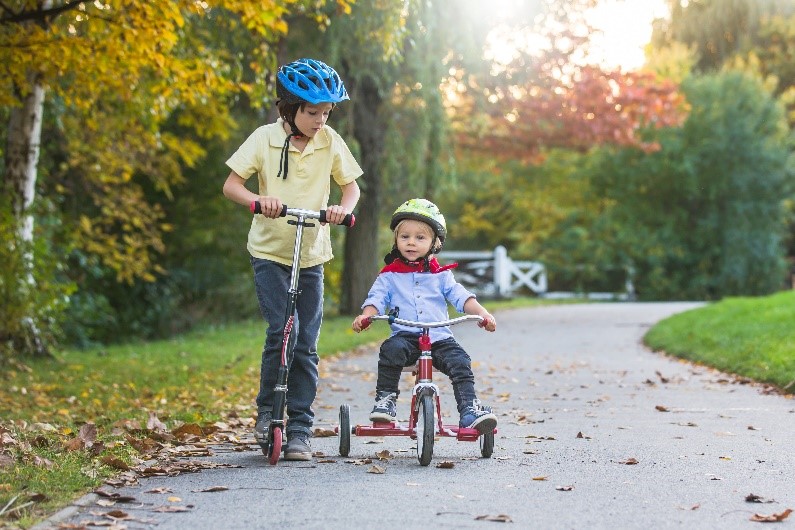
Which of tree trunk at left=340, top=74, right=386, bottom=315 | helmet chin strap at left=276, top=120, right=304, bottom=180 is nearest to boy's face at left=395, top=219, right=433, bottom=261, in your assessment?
helmet chin strap at left=276, top=120, right=304, bottom=180

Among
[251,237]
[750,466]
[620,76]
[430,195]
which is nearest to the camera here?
[750,466]

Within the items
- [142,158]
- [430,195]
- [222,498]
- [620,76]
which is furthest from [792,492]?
[620,76]

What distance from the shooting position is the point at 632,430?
7.95 meters

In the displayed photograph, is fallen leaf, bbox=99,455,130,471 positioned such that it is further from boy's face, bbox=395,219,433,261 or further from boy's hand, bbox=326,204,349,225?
boy's face, bbox=395,219,433,261

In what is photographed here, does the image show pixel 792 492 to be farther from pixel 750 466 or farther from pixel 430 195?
pixel 430 195

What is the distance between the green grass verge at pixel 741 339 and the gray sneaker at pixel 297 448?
16.0 feet

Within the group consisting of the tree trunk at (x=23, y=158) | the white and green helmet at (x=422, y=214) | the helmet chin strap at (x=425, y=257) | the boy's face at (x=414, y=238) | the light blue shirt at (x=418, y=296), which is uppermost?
the tree trunk at (x=23, y=158)

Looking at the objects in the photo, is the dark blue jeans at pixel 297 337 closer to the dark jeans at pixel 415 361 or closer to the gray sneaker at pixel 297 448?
the gray sneaker at pixel 297 448

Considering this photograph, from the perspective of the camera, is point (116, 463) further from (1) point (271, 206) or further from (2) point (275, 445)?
(1) point (271, 206)

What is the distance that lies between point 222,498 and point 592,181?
101 feet

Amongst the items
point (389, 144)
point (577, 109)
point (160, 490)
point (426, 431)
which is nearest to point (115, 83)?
point (426, 431)

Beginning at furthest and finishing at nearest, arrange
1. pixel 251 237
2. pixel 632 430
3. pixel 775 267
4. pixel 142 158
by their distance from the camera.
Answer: pixel 775 267, pixel 142 158, pixel 632 430, pixel 251 237

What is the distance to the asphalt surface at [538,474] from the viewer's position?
5.00 meters

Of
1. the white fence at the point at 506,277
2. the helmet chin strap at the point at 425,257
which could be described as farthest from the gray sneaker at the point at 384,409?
the white fence at the point at 506,277
